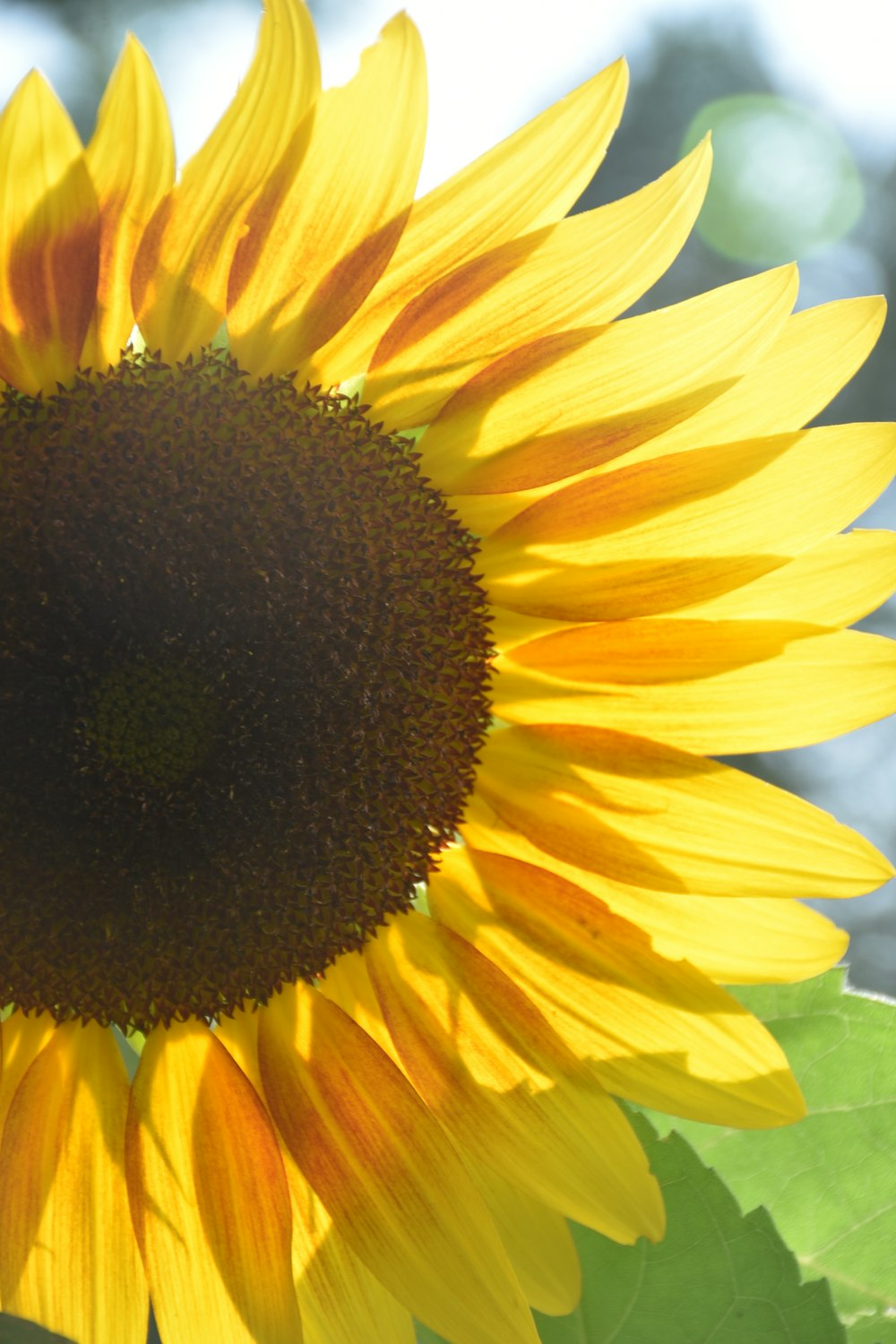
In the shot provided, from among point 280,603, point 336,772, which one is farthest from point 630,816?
point 280,603

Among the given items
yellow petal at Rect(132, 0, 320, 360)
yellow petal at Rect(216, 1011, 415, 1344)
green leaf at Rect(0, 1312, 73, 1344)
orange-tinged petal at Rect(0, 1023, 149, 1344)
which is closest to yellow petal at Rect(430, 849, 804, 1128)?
yellow petal at Rect(216, 1011, 415, 1344)

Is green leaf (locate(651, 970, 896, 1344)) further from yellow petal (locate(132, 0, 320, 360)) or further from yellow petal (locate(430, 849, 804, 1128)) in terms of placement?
yellow petal (locate(132, 0, 320, 360))

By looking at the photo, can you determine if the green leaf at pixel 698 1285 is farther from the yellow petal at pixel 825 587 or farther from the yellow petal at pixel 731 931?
the yellow petal at pixel 825 587

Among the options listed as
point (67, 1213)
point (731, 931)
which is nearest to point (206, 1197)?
point (67, 1213)

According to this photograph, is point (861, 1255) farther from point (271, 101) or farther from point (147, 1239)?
point (271, 101)

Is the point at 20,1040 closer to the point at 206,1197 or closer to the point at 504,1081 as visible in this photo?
the point at 206,1197

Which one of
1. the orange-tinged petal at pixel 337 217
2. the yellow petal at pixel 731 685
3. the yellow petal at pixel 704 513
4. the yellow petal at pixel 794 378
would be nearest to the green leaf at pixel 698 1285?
the yellow petal at pixel 731 685
